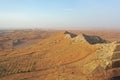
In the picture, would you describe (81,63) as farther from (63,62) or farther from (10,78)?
(10,78)

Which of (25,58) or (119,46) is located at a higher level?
(119,46)

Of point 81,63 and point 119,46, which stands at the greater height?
point 119,46

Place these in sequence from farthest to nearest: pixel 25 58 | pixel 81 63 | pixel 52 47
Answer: pixel 52 47, pixel 25 58, pixel 81 63

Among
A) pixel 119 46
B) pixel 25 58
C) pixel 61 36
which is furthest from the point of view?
pixel 61 36

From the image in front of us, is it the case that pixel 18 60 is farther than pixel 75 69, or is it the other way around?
pixel 18 60

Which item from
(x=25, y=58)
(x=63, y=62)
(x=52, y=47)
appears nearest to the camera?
(x=63, y=62)

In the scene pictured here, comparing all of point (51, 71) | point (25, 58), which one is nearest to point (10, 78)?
point (51, 71)

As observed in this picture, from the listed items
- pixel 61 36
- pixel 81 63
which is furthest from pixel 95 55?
pixel 61 36

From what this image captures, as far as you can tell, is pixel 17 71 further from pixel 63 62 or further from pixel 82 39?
pixel 82 39

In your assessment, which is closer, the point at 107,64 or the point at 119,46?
the point at 107,64
